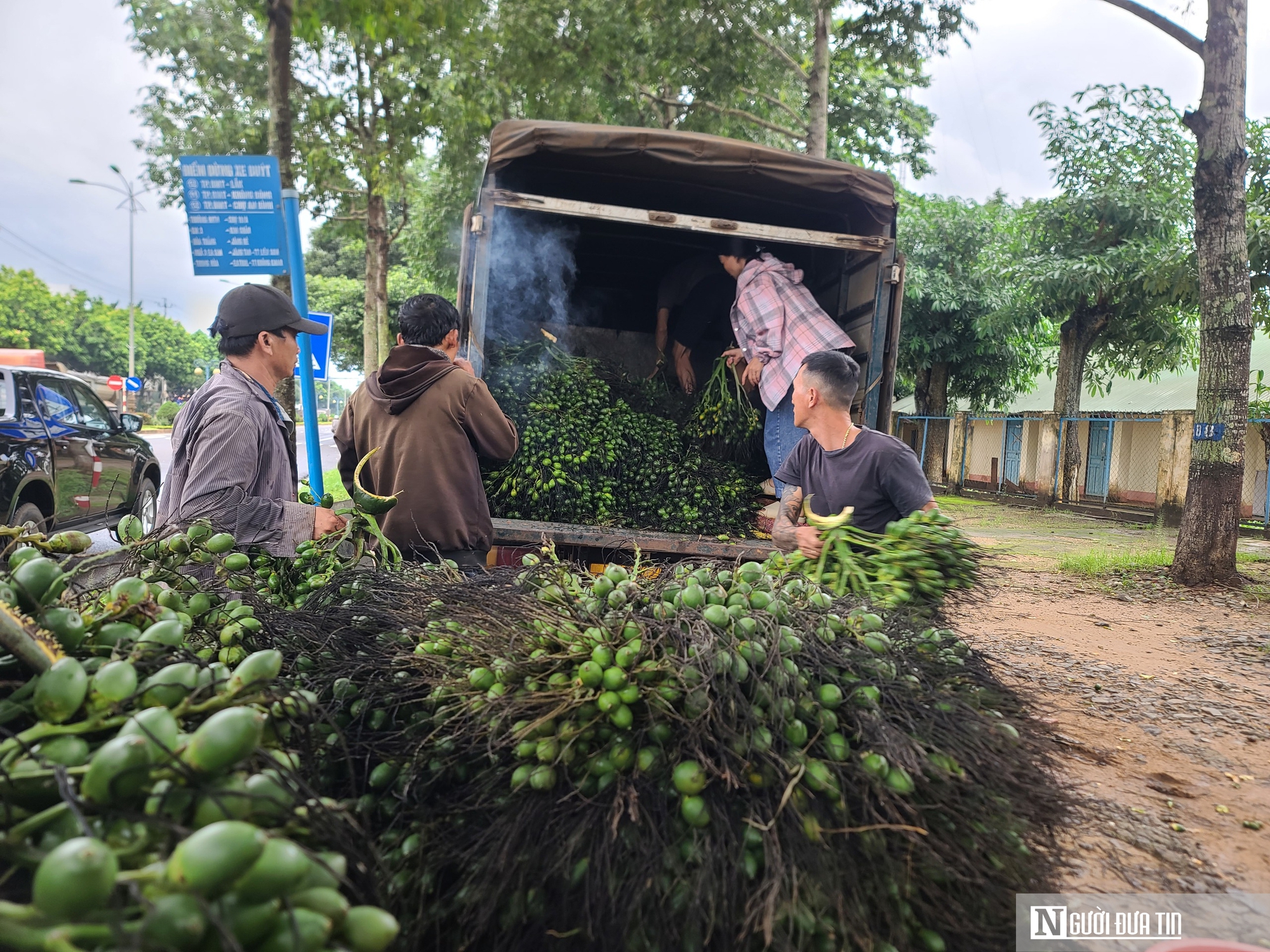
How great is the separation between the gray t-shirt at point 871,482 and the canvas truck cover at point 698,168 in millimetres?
2167

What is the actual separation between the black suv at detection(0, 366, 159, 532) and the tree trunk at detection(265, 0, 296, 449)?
5.37 feet

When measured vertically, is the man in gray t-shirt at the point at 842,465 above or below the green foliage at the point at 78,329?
below

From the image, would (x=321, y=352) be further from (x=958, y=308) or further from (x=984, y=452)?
(x=984, y=452)

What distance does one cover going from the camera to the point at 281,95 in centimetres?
783

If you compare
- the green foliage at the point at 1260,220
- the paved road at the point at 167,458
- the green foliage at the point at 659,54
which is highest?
the green foliage at the point at 659,54

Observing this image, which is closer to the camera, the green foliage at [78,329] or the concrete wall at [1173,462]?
the concrete wall at [1173,462]

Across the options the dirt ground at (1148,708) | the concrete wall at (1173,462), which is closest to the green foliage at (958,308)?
the concrete wall at (1173,462)

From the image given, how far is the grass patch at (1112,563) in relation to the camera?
8.80 meters

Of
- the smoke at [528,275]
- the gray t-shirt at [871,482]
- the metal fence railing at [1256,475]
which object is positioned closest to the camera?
the gray t-shirt at [871,482]

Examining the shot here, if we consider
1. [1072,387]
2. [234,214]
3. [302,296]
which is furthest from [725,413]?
[1072,387]

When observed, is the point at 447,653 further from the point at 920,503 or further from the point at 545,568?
the point at 920,503

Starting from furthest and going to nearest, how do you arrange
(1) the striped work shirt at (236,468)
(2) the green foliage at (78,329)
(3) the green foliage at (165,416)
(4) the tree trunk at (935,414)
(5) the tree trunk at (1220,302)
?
1. (3) the green foliage at (165,416)
2. (2) the green foliage at (78,329)
3. (4) the tree trunk at (935,414)
4. (5) the tree trunk at (1220,302)
5. (1) the striped work shirt at (236,468)

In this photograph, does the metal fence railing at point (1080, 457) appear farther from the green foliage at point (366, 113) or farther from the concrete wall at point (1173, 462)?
the green foliage at point (366, 113)

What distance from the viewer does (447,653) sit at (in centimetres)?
138
